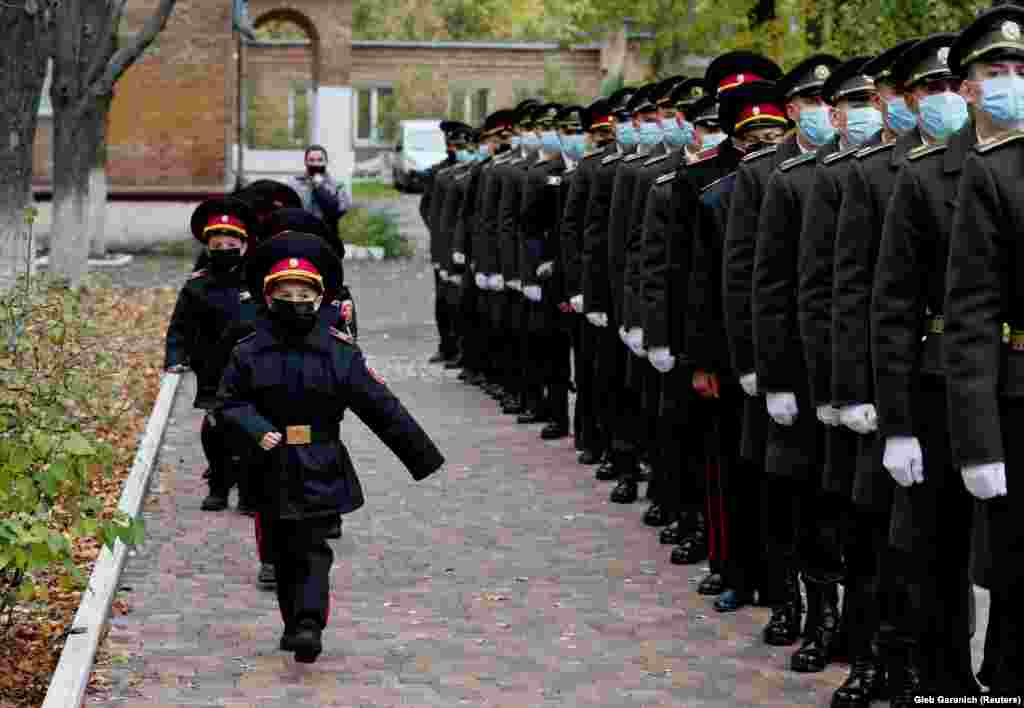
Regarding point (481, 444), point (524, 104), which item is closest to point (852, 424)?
point (481, 444)

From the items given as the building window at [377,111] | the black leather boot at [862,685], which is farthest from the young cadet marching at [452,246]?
the building window at [377,111]

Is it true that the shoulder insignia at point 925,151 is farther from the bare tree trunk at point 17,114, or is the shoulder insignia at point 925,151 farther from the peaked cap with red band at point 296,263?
the bare tree trunk at point 17,114

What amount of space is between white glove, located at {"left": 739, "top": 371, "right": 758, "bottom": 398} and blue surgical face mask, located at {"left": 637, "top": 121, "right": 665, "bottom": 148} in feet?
11.2

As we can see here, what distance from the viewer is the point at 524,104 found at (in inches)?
720

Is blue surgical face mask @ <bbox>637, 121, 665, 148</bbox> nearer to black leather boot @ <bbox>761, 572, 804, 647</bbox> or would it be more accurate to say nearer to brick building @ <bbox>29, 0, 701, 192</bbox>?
black leather boot @ <bbox>761, 572, 804, 647</bbox>

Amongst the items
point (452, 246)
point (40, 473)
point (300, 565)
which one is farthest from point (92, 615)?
point (452, 246)

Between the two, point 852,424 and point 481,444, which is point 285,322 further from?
point 481,444

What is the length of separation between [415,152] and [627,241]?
53.7 m

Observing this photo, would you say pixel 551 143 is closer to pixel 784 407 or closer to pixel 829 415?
pixel 784 407

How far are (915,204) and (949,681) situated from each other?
5.36 feet

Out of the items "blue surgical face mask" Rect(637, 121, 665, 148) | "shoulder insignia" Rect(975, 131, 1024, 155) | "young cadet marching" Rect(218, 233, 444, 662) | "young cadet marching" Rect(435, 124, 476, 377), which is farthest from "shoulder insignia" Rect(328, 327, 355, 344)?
"young cadet marching" Rect(435, 124, 476, 377)

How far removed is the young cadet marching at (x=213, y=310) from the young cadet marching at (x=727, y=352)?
356cm

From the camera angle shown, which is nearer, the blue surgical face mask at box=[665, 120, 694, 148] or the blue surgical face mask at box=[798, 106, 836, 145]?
the blue surgical face mask at box=[798, 106, 836, 145]

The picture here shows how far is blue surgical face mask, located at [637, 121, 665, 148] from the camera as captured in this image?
12.5 meters
